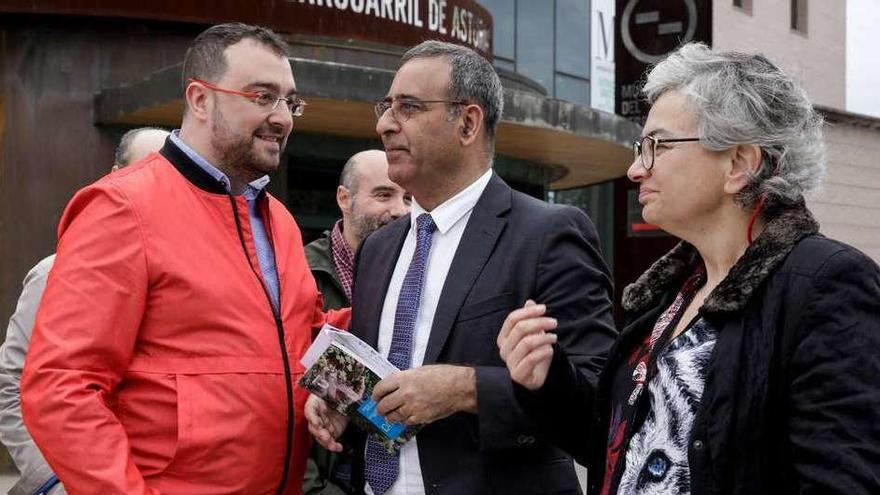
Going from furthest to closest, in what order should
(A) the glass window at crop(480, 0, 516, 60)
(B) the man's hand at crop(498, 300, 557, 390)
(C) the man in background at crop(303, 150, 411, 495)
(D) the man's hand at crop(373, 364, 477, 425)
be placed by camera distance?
(A) the glass window at crop(480, 0, 516, 60) → (C) the man in background at crop(303, 150, 411, 495) → (D) the man's hand at crop(373, 364, 477, 425) → (B) the man's hand at crop(498, 300, 557, 390)

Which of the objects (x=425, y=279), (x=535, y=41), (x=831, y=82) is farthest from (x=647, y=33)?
(x=831, y=82)

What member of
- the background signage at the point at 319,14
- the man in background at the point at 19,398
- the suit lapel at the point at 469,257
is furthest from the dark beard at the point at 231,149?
the background signage at the point at 319,14

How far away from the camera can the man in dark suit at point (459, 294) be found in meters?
2.86

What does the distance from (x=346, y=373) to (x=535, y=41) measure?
1977cm

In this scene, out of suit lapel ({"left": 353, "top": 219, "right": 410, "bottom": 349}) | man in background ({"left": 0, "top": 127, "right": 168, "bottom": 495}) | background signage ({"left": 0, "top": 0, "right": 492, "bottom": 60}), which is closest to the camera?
suit lapel ({"left": 353, "top": 219, "right": 410, "bottom": 349})

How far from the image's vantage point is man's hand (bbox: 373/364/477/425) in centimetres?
282

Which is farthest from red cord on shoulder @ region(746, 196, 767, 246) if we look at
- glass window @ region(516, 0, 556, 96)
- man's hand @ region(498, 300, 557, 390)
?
glass window @ region(516, 0, 556, 96)

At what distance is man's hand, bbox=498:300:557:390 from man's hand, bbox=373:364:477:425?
10.0 inches

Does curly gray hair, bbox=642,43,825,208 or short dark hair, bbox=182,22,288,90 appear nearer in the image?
curly gray hair, bbox=642,43,825,208

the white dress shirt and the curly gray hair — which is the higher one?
the curly gray hair

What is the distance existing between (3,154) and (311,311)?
785 cm

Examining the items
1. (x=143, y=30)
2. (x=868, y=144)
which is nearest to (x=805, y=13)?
(x=868, y=144)

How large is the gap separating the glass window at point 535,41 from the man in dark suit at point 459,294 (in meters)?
18.5

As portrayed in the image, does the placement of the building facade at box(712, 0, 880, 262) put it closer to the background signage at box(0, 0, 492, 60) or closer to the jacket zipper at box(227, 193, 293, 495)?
the background signage at box(0, 0, 492, 60)
